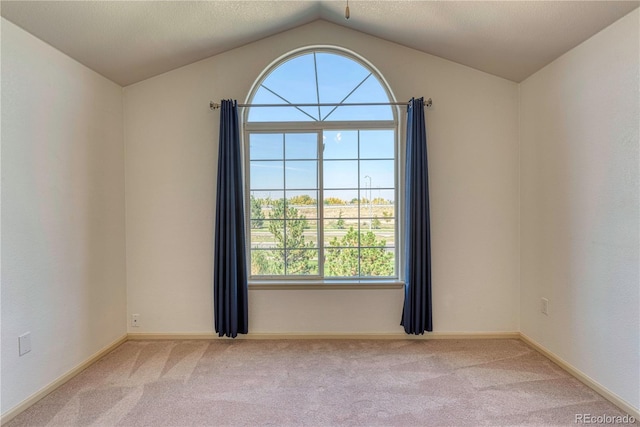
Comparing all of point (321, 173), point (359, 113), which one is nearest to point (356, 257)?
point (321, 173)

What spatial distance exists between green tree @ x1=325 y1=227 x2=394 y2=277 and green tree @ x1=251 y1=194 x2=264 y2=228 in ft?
2.32

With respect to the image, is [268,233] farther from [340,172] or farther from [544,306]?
[544,306]

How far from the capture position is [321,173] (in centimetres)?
304

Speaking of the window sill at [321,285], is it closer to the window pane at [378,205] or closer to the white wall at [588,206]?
the window pane at [378,205]

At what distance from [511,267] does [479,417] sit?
5.04ft

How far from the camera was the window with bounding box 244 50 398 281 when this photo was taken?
3020mm

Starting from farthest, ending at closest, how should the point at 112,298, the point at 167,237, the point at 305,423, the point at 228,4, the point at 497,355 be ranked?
the point at 167,237 < the point at 112,298 < the point at 497,355 < the point at 228,4 < the point at 305,423

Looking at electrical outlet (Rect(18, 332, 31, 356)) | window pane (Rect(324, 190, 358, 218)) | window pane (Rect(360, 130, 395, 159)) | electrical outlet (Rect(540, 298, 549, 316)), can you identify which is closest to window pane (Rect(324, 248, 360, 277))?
window pane (Rect(324, 190, 358, 218))

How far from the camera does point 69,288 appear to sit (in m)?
2.34

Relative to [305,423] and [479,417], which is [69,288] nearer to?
[305,423]

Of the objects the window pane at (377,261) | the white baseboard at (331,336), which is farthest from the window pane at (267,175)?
the white baseboard at (331,336)

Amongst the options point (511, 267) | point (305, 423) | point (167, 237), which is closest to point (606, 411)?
point (511, 267)

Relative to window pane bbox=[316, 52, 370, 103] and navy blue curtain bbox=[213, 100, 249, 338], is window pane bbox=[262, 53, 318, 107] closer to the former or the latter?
window pane bbox=[316, 52, 370, 103]

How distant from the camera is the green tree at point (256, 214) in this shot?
3.07m
